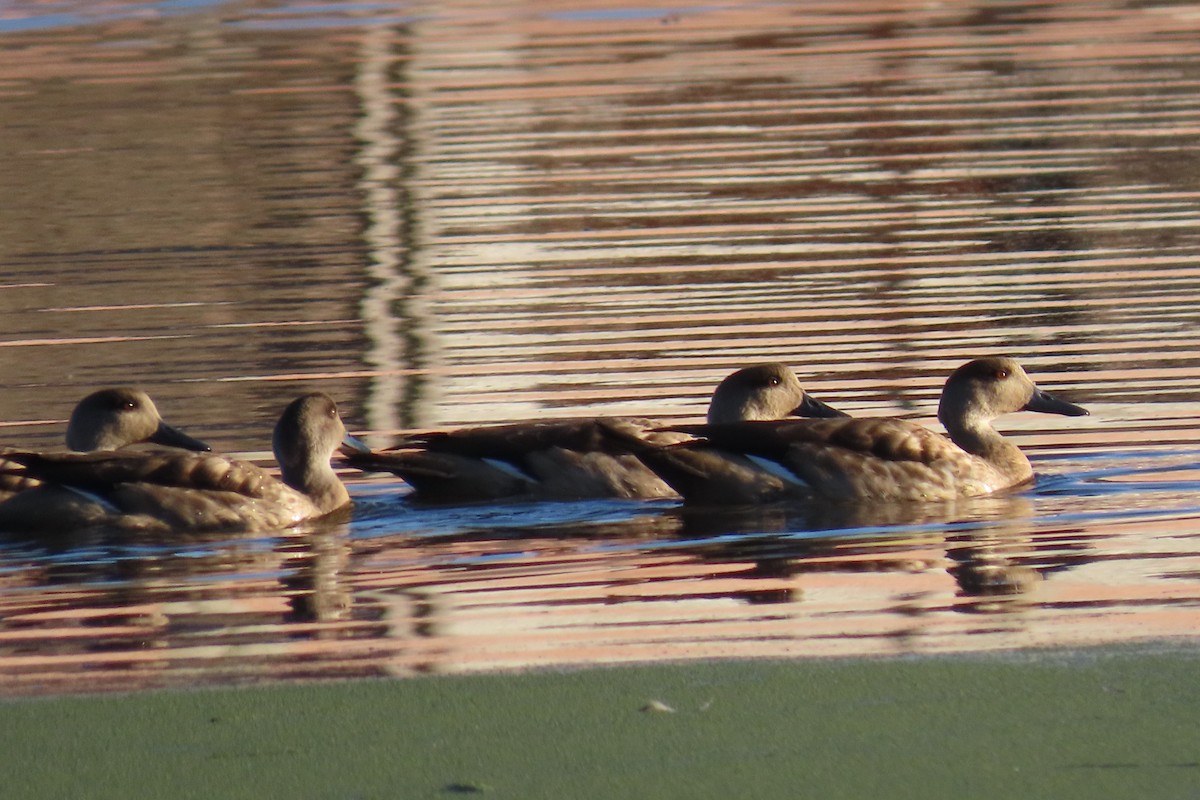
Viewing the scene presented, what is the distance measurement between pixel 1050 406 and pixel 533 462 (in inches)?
98.3

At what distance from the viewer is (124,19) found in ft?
131

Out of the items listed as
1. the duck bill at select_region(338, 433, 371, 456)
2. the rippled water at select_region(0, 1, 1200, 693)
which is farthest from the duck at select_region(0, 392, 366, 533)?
the duck bill at select_region(338, 433, 371, 456)

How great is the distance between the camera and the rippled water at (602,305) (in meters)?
8.18

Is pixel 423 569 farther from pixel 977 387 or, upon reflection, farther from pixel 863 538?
pixel 977 387

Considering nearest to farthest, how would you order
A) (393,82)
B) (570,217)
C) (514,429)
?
(514,429)
(570,217)
(393,82)

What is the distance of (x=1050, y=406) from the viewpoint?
11305 mm

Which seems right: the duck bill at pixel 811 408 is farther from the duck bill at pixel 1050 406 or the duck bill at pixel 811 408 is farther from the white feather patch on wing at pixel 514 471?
the white feather patch on wing at pixel 514 471

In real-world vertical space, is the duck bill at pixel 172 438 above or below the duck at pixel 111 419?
below

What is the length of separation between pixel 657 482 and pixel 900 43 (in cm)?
2223

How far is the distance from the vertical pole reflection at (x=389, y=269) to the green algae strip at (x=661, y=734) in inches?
190

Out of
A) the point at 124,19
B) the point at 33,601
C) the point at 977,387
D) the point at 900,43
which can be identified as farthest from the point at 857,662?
the point at 124,19

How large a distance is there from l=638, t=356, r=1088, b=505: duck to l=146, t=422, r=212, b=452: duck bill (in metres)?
2.13

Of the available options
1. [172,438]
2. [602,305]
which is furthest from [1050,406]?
[602,305]

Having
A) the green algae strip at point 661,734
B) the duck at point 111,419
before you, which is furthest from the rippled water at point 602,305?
the duck at point 111,419
